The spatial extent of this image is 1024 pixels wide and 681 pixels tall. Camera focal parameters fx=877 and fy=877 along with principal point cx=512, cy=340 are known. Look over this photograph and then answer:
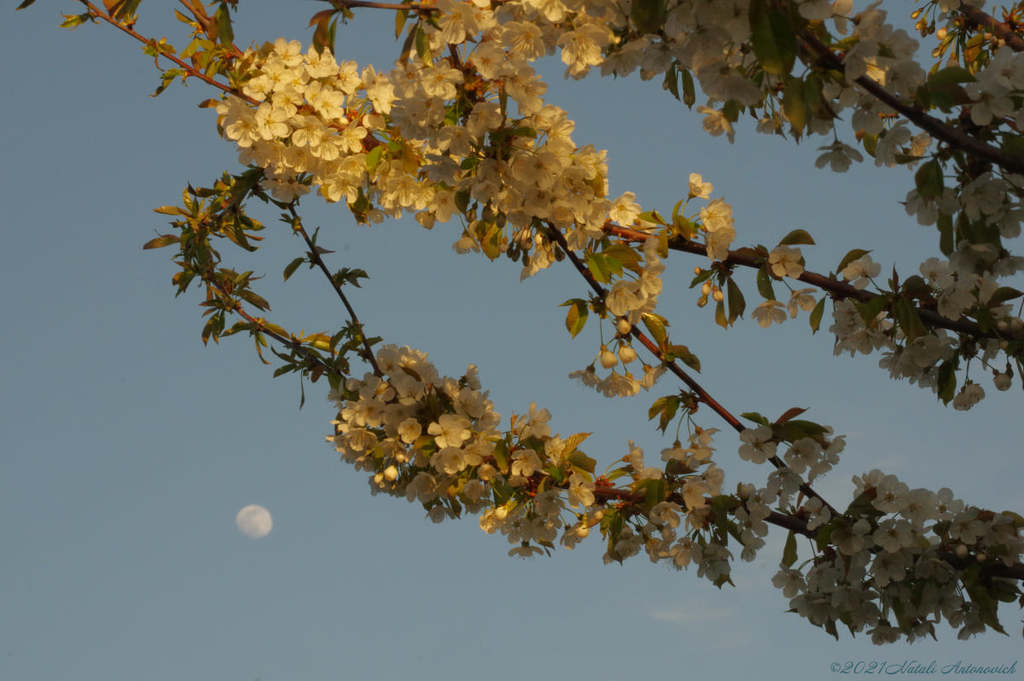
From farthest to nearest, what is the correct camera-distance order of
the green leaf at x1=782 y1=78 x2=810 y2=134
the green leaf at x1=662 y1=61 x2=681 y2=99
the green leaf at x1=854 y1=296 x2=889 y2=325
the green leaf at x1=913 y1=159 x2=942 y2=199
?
the green leaf at x1=662 y1=61 x2=681 y2=99, the green leaf at x1=854 y1=296 x2=889 y2=325, the green leaf at x1=913 y1=159 x2=942 y2=199, the green leaf at x1=782 y1=78 x2=810 y2=134

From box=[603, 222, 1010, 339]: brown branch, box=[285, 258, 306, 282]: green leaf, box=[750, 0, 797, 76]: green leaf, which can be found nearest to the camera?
box=[750, 0, 797, 76]: green leaf

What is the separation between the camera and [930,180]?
231 cm

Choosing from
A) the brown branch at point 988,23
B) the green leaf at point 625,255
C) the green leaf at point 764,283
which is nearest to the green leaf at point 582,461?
the green leaf at point 625,255

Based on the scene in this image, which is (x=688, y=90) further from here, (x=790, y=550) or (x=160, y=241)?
(x=160, y=241)

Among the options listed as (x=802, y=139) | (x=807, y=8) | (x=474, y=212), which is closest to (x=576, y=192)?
(x=474, y=212)

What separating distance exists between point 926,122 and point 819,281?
2.70ft

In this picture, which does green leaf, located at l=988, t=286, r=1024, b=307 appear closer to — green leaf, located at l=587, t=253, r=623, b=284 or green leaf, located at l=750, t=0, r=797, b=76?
green leaf, located at l=587, t=253, r=623, b=284

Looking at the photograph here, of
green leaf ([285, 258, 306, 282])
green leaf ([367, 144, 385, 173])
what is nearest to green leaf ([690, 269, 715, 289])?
green leaf ([367, 144, 385, 173])

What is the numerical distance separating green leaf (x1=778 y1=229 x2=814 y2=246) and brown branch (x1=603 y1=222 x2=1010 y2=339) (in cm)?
10

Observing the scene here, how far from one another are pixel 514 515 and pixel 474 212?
1029 millimetres

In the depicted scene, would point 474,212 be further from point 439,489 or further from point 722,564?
point 722,564

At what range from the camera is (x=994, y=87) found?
2.21 meters

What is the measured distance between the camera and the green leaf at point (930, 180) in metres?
2.30

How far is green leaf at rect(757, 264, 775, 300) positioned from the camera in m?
2.86
